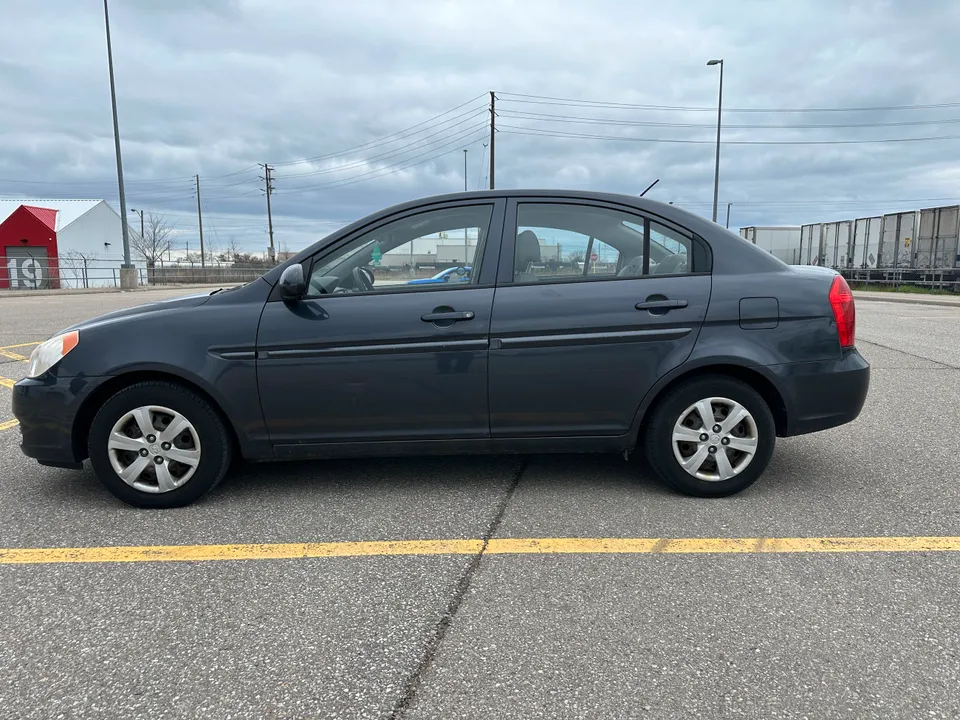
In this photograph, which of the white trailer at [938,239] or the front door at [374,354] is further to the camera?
the white trailer at [938,239]

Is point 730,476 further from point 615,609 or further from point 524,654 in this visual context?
point 524,654

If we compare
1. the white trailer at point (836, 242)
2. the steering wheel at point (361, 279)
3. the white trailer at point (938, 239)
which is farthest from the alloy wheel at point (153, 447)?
the white trailer at point (836, 242)

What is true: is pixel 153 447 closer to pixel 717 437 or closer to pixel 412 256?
pixel 412 256

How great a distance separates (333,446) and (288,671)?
1.49 m

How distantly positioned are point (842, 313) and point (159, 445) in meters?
3.64

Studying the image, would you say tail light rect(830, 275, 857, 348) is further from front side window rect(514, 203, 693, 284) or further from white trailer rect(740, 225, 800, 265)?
white trailer rect(740, 225, 800, 265)

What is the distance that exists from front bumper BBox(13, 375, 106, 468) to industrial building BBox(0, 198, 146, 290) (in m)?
32.0

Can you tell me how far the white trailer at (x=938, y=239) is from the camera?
25.1 meters

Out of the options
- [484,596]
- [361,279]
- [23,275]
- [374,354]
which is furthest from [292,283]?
[23,275]

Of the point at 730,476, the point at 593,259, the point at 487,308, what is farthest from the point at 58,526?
the point at 730,476

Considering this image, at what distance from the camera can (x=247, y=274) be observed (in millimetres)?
48438

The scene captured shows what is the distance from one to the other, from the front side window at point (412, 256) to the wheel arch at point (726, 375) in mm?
1136

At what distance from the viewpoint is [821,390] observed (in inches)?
141

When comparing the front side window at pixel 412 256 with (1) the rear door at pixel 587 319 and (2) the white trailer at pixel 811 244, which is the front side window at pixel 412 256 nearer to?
(1) the rear door at pixel 587 319
